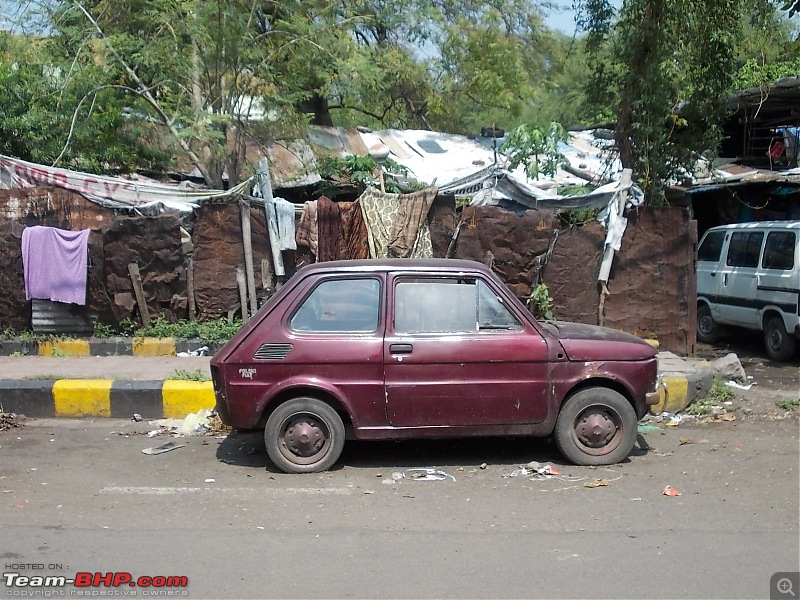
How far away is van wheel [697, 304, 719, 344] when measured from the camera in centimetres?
1194

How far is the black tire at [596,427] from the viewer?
5.87m

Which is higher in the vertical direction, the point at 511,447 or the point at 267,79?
the point at 267,79

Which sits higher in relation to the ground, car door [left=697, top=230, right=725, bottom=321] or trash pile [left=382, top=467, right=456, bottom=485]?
car door [left=697, top=230, right=725, bottom=321]

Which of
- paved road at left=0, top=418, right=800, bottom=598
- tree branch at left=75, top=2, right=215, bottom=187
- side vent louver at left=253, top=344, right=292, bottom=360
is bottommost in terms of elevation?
paved road at left=0, top=418, right=800, bottom=598

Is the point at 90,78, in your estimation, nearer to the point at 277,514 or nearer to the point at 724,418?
the point at 277,514

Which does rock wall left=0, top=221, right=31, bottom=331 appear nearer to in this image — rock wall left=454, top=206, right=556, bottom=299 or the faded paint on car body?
the faded paint on car body

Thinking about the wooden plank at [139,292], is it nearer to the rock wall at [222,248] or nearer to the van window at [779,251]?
the rock wall at [222,248]

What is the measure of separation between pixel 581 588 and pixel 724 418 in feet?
13.8

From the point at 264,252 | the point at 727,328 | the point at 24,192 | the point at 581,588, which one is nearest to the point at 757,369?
the point at 727,328

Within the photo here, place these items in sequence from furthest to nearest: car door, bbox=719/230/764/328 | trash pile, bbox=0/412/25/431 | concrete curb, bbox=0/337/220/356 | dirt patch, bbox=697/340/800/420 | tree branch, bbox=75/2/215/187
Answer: tree branch, bbox=75/2/215/187, car door, bbox=719/230/764/328, concrete curb, bbox=0/337/220/356, dirt patch, bbox=697/340/800/420, trash pile, bbox=0/412/25/431

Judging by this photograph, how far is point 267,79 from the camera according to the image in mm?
11594

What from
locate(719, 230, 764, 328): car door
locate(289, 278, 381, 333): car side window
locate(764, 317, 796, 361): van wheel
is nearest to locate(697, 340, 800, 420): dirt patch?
locate(764, 317, 796, 361): van wheel

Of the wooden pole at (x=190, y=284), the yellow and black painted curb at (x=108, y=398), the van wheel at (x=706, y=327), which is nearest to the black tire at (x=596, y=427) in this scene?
the yellow and black painted curb at (x=108, y=398)

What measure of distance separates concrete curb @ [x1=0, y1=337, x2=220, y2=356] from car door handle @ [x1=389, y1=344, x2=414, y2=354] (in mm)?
4417
